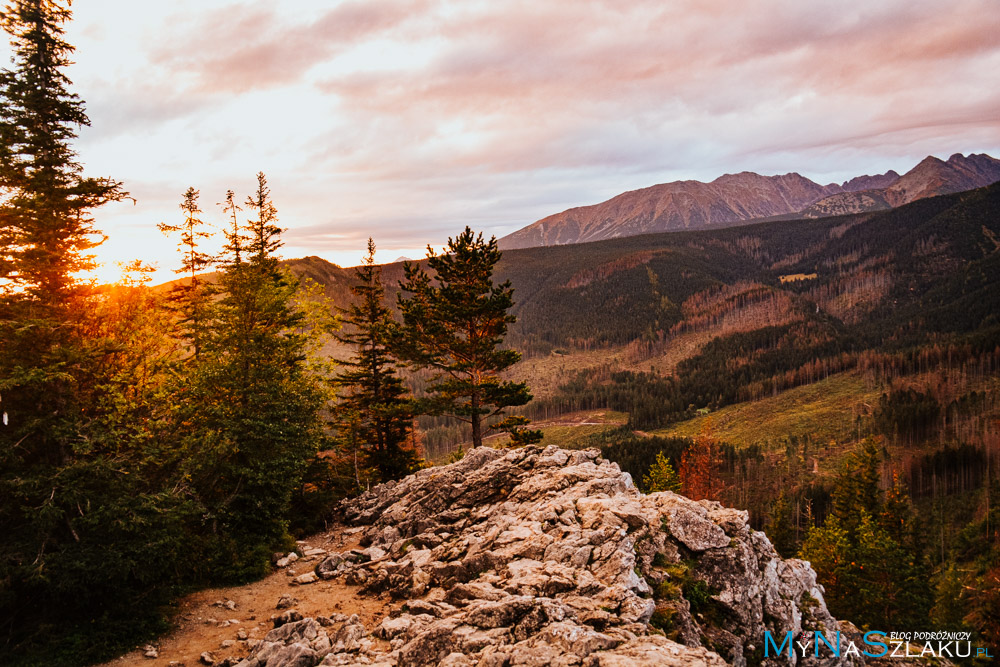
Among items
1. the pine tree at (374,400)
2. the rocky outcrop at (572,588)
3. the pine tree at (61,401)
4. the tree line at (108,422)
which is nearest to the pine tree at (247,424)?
the tree line at (108,422)

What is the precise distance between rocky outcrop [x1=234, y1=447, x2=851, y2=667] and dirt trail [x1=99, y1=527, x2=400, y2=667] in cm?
87

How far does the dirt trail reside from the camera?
53.2ft

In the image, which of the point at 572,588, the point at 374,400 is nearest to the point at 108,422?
the point at 572,588

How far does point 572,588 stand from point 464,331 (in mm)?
22931

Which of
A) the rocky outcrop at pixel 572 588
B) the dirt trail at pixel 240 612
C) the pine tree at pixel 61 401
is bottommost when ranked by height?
the dirt trail at pixel 240 612

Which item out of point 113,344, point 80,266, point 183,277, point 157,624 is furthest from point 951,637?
point 183,277

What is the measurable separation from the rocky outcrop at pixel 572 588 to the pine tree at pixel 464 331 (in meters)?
11.1

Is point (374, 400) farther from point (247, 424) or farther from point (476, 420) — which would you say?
point (247, 424)

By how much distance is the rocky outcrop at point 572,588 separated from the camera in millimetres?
12461

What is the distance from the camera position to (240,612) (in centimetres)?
1892

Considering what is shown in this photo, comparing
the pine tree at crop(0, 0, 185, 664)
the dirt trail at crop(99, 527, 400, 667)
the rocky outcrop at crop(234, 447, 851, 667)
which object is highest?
the pine tree at crop(0, 0, 185, 664)

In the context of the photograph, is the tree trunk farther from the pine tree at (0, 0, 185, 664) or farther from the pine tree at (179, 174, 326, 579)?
the pine tree at (0, 0, 185, 664)

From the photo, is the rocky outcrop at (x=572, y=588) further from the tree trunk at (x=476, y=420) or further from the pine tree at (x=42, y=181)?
the pine tree at (x=42, y=181)

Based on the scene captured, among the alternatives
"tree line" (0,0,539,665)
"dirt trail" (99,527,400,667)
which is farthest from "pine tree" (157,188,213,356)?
"dirt trail" (99,527,400,667)
